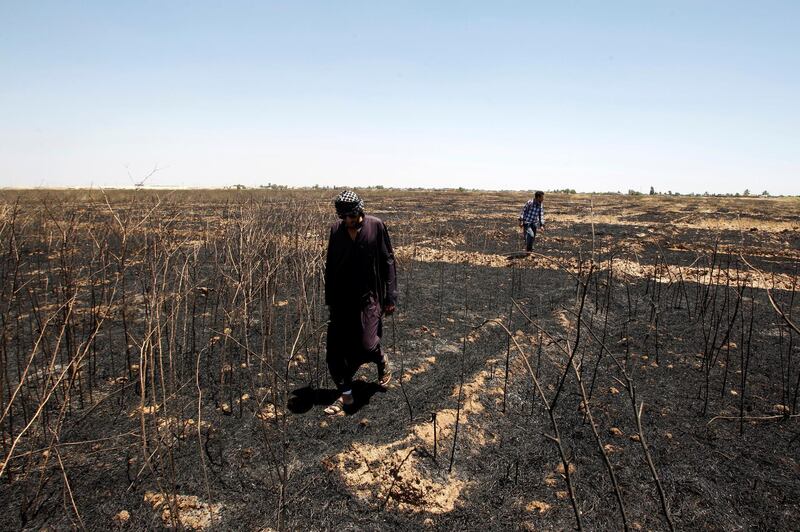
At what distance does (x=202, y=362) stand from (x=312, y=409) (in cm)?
159

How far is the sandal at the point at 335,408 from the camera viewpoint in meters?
3.16

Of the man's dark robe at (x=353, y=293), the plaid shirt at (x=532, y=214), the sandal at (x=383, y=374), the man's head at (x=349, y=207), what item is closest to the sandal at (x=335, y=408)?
the man's dark robe at (x=353, y=293)

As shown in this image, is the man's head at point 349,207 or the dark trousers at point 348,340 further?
the dark trousers at point 348,340

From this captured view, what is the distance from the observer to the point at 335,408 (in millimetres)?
3182

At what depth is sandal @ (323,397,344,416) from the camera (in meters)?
3.16

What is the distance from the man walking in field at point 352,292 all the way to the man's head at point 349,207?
1cm

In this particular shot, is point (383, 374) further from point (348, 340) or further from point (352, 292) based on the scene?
point (352, 292)

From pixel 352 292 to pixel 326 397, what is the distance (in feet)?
3.30

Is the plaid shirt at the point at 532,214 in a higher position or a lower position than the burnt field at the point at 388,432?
higher

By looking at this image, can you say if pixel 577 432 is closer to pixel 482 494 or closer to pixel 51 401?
pixel 482 494

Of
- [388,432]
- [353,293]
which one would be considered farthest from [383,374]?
[353,293]

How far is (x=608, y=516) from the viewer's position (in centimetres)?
230

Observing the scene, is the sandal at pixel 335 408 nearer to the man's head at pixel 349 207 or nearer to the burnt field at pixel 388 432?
the burnt field at pixel 388 432

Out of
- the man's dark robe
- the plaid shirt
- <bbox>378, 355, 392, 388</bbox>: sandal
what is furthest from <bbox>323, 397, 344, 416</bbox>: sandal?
the plaid shirt
